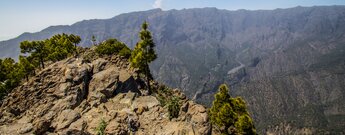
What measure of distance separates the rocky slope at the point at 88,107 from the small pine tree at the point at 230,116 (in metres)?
5.92

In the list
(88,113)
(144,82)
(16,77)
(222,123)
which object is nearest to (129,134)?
(88,113)

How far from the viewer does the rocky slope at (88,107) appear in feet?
171

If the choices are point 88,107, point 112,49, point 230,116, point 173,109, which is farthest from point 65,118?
point 112,49

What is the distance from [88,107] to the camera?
6075 centimetres

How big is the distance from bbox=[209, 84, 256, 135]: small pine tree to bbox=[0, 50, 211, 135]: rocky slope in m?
5.92

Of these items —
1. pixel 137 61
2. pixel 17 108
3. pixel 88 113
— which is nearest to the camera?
pixel 88 113

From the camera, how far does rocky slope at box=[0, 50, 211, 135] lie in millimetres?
52250

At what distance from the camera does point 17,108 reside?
6444 centimetres

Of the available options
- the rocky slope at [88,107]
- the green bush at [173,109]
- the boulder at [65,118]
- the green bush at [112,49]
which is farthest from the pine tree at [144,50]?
the boulder at [65,118]

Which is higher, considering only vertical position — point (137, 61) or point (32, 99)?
point (137, 61)

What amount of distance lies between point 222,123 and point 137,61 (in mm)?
25041

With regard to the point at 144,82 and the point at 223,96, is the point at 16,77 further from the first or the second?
the point at 223,96

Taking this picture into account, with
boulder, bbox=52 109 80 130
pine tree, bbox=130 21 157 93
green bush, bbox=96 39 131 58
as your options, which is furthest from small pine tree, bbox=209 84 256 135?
green bush, bbox=96 39 131 58

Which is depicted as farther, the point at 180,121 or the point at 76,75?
the point at 76,75
